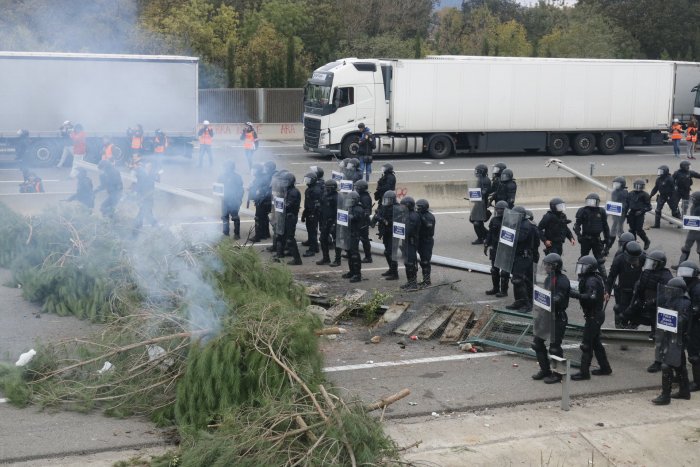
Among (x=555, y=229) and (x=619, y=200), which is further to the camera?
(x=619, y=200)

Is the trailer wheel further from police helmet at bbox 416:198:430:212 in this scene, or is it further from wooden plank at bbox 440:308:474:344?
wooden plank at bbox 440:308:474:344

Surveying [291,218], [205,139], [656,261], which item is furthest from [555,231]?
[205,139]

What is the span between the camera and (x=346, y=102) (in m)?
Answer: 30.5

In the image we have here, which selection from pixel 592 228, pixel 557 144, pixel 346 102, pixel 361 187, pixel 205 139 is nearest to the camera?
pixel 592 228

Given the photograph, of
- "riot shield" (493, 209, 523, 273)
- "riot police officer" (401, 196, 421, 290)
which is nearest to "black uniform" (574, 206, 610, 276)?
"riot shield" (493, 209, 523, 273)

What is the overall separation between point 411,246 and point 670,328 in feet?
17.7

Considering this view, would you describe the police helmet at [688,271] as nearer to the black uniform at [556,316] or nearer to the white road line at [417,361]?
the black uniform at [556,316]

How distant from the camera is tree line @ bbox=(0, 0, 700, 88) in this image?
2217 cm

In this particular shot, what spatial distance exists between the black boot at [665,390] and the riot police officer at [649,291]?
898mm

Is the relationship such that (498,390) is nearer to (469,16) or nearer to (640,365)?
(640,365)

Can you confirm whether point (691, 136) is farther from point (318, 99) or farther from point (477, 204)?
point (477, 204)

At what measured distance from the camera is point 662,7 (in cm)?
5534

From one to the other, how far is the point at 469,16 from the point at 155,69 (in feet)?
122

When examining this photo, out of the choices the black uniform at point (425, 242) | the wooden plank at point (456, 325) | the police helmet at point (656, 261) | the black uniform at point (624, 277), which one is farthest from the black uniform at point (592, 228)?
the police helmet at point (656, 261)
